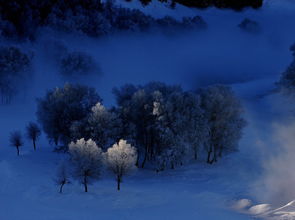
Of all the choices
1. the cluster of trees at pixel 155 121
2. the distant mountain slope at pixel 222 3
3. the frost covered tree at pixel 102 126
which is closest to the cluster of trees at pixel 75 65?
the cluster of trees at pixel 155 121

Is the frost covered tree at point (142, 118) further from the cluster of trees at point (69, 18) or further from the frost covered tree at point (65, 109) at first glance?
the cluster of trees at point (69, 18)

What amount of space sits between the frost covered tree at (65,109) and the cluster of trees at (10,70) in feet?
92.7

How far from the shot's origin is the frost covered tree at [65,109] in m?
46.7

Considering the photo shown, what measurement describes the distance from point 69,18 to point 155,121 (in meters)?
91.5

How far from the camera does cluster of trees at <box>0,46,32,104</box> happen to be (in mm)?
73938

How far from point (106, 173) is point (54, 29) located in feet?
293

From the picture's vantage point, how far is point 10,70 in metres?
74.8

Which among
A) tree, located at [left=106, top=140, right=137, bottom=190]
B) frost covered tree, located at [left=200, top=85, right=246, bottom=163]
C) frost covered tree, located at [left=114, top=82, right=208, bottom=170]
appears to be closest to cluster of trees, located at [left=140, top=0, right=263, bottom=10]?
frost covered tree, located at [left=200, top=85, right=246, bottom=163]

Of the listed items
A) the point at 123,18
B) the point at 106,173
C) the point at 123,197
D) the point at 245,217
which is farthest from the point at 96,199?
the point at 123,18

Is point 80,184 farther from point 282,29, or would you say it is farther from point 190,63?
point 282,29

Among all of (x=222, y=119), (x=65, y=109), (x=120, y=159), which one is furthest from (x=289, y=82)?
(x=120, y=159)

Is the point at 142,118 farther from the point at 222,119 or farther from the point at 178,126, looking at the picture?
the point at 222,119

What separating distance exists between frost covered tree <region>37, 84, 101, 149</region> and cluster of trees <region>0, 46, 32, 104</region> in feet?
92.7

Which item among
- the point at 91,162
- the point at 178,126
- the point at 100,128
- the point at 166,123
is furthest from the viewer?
the point at 178,126
